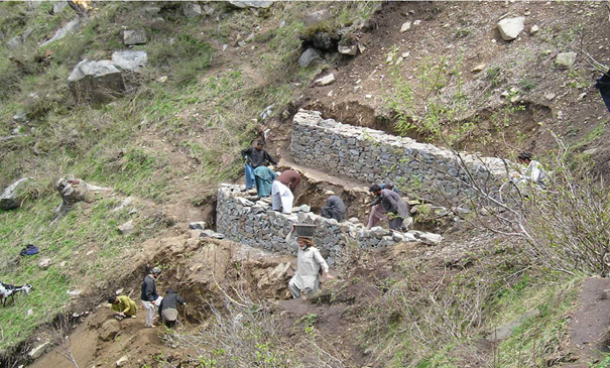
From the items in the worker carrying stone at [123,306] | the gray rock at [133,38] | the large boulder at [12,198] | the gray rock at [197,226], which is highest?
the worker carrying stone at [123,306]

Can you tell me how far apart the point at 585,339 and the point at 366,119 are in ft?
28.6

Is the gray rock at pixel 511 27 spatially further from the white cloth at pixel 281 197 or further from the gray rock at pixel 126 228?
the gray rock at pixel 126 228

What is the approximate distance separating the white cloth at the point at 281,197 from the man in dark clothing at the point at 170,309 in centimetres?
208

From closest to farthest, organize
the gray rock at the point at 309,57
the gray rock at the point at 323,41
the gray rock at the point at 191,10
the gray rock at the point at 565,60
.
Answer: the gray rock at the point at 565,60 → the gray rock at the point at 323,41 → the gray rock at the point at 309,57 → the gray rock at the point at 191,10

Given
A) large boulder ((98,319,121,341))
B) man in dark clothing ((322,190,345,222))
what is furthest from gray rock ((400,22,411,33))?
large boulder ((98,319,121,341))

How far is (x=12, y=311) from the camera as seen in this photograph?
41.3ft

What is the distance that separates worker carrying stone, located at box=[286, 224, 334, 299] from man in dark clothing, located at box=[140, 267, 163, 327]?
2325 millimetres

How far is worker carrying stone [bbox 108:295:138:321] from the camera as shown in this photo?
35.8 feet

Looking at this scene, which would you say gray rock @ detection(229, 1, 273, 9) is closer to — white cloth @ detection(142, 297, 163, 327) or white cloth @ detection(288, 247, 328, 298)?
white cloth @ detection(142, 297, 163, 327)

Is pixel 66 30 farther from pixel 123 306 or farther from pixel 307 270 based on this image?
pixel 307 270

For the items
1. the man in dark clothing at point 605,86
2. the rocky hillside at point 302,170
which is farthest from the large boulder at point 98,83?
the man in dark clothing at point 605,86

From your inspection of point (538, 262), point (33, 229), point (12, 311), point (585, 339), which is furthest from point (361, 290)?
point (33, 229)

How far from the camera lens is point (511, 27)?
545 inches

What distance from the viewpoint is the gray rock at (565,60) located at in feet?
40.9
